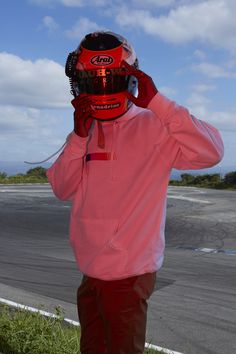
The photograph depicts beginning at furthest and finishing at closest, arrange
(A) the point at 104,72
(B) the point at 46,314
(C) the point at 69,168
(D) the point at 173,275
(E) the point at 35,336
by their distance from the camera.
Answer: (D) the point at 173,275 → (B) the point at 46,314 → (E) the point at 35,336 → (C) the point at 69,168 → (A) the point at 104,72

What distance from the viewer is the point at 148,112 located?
2.66m

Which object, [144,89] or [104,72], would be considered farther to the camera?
[104,72]

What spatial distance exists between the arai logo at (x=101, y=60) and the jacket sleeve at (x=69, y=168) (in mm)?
387

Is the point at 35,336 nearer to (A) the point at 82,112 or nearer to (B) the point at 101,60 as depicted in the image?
(A) the point at 82,112

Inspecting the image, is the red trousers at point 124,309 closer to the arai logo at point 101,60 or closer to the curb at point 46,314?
the arai logo at point 101,60

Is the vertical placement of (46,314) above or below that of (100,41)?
below

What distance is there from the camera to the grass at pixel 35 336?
3910 millimetres

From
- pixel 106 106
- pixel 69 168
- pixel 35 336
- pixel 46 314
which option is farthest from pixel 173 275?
pixel 106 106

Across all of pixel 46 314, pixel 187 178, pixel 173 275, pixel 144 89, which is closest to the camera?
pixel 144 89

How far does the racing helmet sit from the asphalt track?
299 centimetres

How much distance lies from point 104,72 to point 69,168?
541 mm

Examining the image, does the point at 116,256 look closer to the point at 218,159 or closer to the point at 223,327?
the point at 218,159

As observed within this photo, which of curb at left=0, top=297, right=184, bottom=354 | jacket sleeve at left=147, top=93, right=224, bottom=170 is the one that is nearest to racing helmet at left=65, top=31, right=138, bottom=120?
jacket sleeve at left=147, top=93, right=224, bottom=170

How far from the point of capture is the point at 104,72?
8.23 ft
